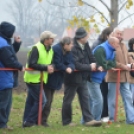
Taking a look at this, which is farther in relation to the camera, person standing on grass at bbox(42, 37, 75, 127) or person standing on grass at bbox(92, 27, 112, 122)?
person standing on grass at bbox(92, 27, 112, 122)

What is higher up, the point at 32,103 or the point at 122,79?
the point at 122,79

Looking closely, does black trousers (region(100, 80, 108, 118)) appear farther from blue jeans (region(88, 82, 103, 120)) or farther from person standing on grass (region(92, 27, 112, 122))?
blue jeans (region(88, 82, 103, 120))

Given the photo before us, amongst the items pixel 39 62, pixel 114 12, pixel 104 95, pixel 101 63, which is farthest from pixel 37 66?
pixel 114 12

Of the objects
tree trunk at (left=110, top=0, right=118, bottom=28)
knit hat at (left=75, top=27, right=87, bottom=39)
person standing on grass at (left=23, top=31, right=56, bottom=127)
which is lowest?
person standing on grass at (left=23, top=31, right=56, bottom=127)

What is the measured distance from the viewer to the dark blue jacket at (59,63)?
10422 millimetres

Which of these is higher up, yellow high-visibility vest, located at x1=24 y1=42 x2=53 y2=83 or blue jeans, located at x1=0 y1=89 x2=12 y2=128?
yellow high-visibility vest, located at x1=24 y1=42 x2=53 y2=83

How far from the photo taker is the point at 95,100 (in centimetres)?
1112

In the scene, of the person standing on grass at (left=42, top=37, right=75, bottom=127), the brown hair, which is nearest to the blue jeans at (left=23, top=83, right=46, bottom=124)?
the person standing on grass at (left=42, top=37, right=75, bottom=127)

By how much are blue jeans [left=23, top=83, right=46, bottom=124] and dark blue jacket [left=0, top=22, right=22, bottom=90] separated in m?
0.56

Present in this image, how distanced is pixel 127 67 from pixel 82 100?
1268 millimetres

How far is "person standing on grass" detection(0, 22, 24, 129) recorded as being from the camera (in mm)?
9797

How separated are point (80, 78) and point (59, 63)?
540 millimetres

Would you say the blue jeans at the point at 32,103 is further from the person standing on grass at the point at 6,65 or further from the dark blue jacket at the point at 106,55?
the dark blue jacket at the point at 106,55

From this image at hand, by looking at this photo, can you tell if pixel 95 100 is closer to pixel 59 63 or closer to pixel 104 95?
pixel 104 95
